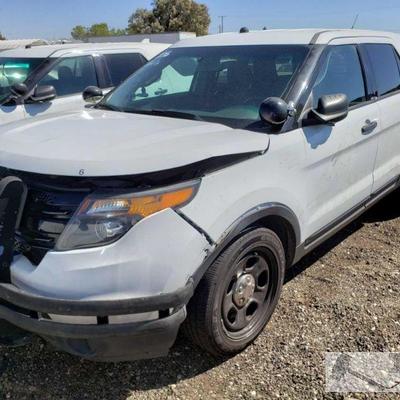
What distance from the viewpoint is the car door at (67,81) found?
20.8ft

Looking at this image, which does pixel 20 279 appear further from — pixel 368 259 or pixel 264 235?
pixel 368 259

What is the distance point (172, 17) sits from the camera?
52.1 metres

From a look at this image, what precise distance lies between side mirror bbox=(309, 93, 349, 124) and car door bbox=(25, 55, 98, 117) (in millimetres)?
4050

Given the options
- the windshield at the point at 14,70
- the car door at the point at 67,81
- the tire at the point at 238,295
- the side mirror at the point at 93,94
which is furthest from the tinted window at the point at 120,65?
the tire at the point at 238,295

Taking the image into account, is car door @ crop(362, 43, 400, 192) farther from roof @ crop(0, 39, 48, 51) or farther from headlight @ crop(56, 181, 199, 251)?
roof @ crop(0, 39, 48, 51)

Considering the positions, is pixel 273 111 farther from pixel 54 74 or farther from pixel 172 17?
pixel 172 17

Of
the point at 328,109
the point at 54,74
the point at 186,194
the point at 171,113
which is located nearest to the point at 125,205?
the point at 186,194

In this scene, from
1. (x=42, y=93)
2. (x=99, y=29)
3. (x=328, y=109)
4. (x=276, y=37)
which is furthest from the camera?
(x=99, y=29)

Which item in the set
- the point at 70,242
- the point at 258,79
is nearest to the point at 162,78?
the point at 258,79

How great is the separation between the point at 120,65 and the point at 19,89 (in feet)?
5.62

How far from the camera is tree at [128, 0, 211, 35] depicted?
51656 millimetres

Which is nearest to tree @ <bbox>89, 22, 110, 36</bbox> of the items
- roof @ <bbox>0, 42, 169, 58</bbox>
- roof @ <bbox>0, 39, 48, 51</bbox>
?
roof @ <bbox>0, 39, 48, 51</bbox>

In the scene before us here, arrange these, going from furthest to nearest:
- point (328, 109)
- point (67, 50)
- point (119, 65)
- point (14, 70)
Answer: point (119, 65) < point (14, 70) < point (67, 50) < point (328, 109)

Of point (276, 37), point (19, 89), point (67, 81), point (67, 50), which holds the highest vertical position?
point (276, 37)
